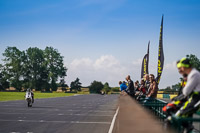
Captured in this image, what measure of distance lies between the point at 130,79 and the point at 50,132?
218 inches

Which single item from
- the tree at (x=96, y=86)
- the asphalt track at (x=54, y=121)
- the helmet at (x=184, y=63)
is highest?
the tree at (x=96, y=86)

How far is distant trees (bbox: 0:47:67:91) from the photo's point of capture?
121062 millimetres

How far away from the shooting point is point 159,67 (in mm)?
18359

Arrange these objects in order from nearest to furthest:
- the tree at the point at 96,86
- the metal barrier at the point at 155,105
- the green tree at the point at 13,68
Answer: the metal barrier at the point at 155,105
the green tree at the point at 13,68
the tree at the point at 96,86

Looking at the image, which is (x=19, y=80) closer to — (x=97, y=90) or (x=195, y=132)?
(x=97, y=90)

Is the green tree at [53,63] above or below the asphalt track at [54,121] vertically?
above

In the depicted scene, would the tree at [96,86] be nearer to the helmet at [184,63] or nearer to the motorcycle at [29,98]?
the motorcycle at [29,98]

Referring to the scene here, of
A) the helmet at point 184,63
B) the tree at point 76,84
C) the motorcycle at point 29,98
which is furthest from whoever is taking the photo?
the tree at point 76,84

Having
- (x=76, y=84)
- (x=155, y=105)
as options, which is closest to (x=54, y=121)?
(x=155, y=105)

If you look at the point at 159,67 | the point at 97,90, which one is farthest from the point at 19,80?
the point at 159,67

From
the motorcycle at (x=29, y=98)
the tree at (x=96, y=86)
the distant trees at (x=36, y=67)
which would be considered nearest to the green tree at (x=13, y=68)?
the distant trees at (x=36, y=67)

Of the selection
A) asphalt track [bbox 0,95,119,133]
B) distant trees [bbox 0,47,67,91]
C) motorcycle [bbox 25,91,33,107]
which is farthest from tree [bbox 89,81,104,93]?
asphalt track [bbox 0,95,119,133]

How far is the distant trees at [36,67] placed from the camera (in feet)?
397

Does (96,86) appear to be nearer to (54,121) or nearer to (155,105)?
(54,121)
